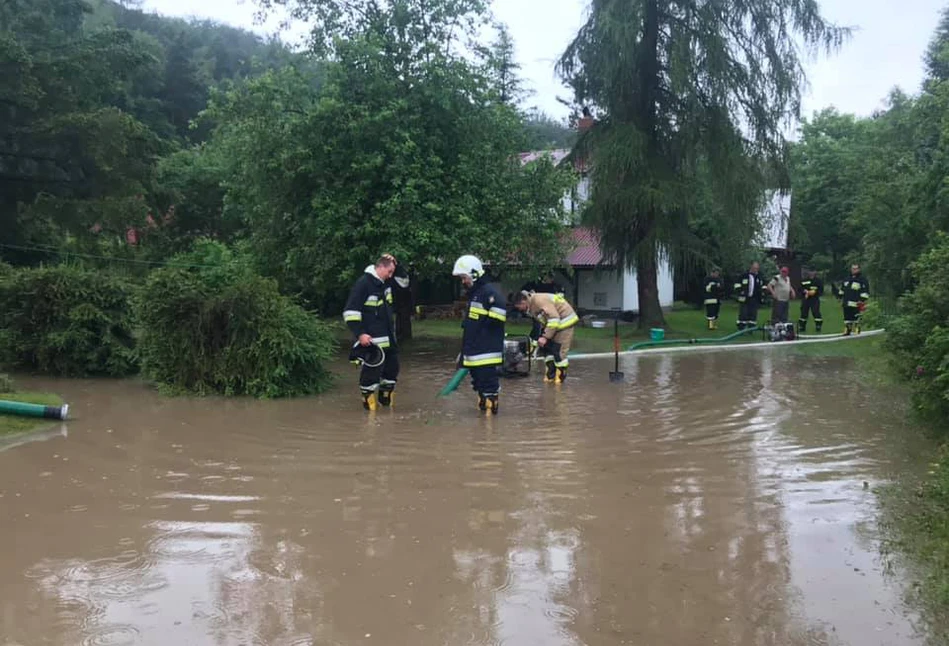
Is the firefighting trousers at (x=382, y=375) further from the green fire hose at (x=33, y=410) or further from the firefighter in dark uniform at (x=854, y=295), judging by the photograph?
the firefighter in dark uniform at (x=854, y=295)

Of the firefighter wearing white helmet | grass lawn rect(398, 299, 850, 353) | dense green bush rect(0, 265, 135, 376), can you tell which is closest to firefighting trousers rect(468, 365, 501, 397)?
the firefighter wearing white helmet

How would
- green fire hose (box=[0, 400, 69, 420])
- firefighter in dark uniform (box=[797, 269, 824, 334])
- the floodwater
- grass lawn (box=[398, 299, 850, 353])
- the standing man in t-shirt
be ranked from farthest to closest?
firefighter in dark uniform (box=[797, 269, 824, 334]) < grass lawn (box=[398, 299, 850, 353]) < the standing man in t-shirt < green fire hose (box=[0, 400, 69, 420]) < the floodwater

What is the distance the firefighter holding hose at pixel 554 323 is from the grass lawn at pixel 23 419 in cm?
609

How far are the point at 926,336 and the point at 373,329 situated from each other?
6066 mm

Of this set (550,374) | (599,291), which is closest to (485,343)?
(550,374)

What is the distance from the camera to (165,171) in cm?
2755

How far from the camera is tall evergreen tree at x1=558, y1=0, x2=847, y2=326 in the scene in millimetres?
19859

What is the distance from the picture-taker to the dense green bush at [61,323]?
12.2 m

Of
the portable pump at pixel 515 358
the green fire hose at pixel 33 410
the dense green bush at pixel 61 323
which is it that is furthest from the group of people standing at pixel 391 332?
the dense green bush at pixel 61 323

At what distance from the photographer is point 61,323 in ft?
40.3

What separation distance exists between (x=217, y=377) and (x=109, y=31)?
15011mm

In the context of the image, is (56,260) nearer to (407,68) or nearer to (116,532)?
(407,68)

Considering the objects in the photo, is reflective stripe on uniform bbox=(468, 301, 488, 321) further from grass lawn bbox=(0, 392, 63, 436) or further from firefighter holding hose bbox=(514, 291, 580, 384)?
grass lawn bbox=(0, 392, 63, 436)

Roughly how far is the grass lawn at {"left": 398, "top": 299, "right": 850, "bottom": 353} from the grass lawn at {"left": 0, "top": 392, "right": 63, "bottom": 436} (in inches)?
399
